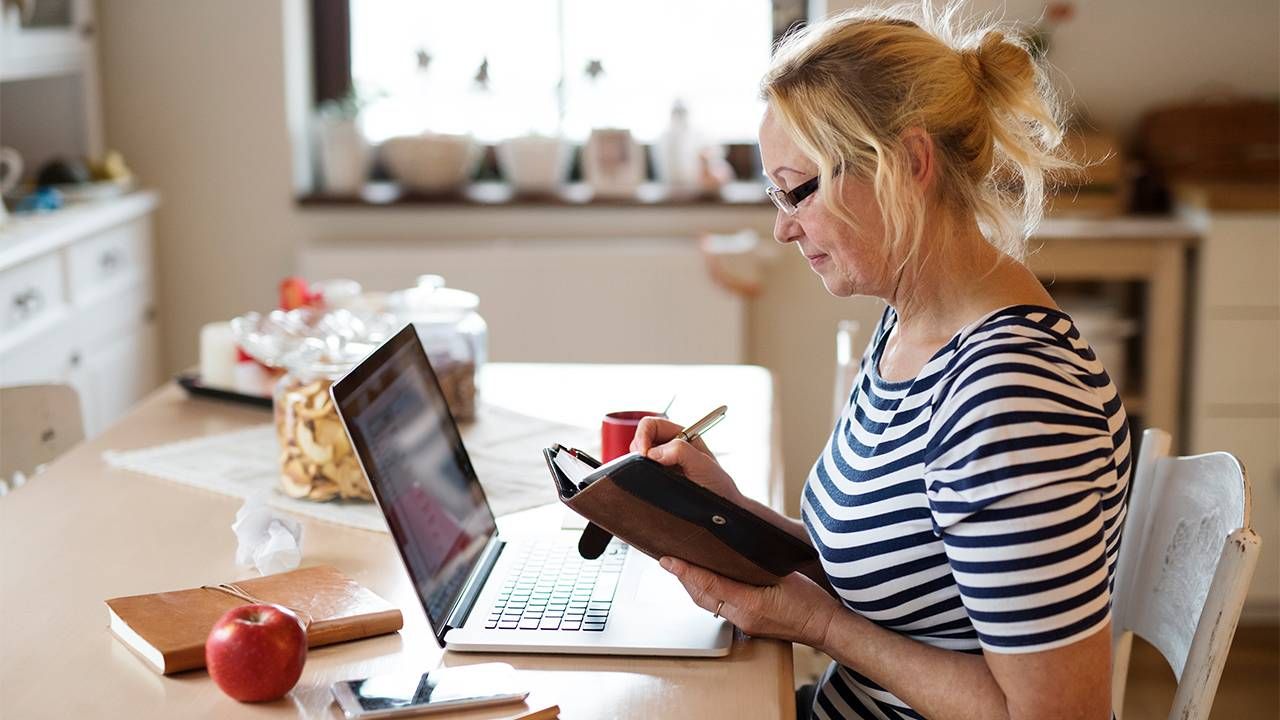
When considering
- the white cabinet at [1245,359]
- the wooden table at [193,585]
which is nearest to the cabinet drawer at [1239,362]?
the white cabinet at [1245,359]

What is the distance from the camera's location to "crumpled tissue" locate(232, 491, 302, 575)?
4.30 ft

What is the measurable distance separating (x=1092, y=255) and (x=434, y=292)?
167cm

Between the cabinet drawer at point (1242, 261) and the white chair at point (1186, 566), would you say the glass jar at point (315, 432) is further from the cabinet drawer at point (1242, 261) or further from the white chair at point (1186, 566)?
the cabinet drawer at point (1242, 261)

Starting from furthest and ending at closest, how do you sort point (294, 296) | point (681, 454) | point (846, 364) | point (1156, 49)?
point (1156, 49) < point (294, 296) < point (846, 364) < point (681, 454)

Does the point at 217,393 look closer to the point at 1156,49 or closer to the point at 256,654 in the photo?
the point at 256,654

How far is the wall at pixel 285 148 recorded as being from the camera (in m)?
3.20

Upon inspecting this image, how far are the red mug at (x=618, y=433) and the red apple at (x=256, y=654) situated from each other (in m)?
0.56

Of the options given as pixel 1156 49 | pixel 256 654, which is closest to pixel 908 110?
pixel 256 654

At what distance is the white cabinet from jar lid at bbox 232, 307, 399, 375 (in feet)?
6.23

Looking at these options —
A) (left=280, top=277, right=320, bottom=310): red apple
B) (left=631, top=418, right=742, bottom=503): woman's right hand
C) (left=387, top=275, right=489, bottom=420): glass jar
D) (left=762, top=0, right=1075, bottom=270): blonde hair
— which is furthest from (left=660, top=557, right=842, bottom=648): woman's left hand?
(left=280, top=277, right=320, bottom=310): red apple

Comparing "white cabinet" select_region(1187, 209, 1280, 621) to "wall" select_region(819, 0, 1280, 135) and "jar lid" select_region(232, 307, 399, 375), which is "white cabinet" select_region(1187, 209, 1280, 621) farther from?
"jar lid" select_region(232, 307, 399, 375)

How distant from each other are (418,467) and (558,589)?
175 millimetres

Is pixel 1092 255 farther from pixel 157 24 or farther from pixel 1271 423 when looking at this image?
pixel 157 24

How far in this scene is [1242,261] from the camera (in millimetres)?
2887
